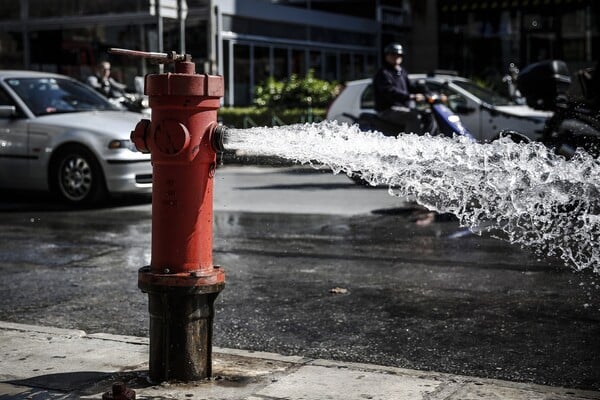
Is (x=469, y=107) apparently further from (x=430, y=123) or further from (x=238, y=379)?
(x=238, y=379)

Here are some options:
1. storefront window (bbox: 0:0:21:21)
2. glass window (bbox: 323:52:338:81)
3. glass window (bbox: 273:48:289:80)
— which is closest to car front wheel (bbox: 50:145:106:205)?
glass window (bbox: 273:48:289:80)

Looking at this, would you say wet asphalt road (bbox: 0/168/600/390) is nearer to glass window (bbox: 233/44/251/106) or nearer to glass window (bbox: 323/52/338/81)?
glass window (bbox: 233/44/251/106)

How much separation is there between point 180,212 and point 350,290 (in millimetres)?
2725

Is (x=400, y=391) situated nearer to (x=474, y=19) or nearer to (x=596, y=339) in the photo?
(x=596, y=339)

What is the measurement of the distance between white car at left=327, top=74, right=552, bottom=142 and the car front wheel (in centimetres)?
452

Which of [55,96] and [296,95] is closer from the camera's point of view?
[55,96]

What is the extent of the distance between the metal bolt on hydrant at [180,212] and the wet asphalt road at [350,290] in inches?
41.0

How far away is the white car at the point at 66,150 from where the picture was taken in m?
11.8

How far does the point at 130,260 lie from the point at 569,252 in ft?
11.0

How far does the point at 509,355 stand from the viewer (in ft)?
16.6

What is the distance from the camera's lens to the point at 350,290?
6680 millimetres

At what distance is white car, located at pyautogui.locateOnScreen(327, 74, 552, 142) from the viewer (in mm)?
14967

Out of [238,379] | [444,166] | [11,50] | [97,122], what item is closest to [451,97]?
[97,122]

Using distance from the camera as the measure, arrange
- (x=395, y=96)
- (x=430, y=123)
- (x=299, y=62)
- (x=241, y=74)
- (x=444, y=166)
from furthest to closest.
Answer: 1. (x=299, y=62)
2. (x=241, y=74)
3. (x=430, y=123)
4. (x=395, y=96)
5. (x=444, y=166)
